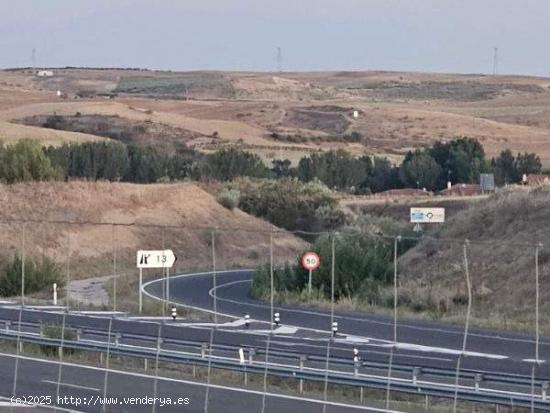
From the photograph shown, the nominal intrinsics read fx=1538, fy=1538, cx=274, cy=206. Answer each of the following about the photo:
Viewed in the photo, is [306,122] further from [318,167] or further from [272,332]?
[272,332]

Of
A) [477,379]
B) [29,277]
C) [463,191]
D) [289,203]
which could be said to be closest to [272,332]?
[477,379]

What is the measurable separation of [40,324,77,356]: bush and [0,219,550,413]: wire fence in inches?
2.3

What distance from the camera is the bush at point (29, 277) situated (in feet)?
170

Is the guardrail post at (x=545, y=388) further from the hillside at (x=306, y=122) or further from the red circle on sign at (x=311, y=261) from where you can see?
the hillside at (x=306, y=122)

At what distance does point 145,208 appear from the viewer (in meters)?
78.7

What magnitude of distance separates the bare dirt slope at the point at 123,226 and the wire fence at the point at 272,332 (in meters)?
0.24

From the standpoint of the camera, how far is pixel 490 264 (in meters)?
44.6

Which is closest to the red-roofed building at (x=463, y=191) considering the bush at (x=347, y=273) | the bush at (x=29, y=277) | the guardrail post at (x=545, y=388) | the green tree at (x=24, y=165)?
the green tree at (x=24, y=165)

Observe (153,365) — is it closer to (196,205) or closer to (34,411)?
(34,411)

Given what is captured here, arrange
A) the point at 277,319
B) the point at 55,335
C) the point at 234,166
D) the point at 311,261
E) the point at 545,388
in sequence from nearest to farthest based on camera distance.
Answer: the point at 545,388, the point at 55,335, the point at 277,319, the point at 311,261, the point at 234,166

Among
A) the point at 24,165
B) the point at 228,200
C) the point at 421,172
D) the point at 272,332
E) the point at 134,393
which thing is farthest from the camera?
the point at 421,172

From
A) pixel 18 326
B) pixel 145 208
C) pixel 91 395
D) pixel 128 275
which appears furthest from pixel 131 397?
pixel 145 208

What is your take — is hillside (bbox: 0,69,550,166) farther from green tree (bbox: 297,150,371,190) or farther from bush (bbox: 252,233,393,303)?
bush (bbox: 252,233,393,303)

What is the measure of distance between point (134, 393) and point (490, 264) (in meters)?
24.0
